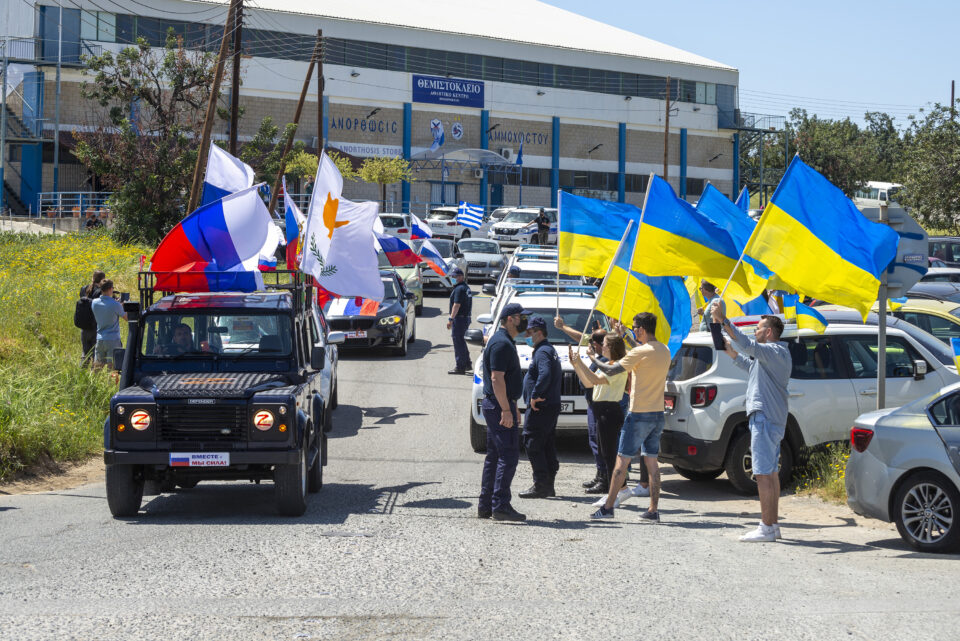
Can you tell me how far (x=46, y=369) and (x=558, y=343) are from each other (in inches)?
280

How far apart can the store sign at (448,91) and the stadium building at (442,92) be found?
0.28 ft

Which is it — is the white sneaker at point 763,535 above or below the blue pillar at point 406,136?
below

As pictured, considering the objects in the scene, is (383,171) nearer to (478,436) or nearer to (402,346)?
(402,346)

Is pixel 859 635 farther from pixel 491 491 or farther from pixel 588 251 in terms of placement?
pixel 588 251

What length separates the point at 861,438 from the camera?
898cm

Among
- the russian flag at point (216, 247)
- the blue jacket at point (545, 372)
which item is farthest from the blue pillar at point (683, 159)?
the blue jacket at point (545, 372)

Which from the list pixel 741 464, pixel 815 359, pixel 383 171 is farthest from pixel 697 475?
pixel 383 171

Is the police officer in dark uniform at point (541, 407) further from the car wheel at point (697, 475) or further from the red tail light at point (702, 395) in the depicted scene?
the car wheel at point (697, 475)

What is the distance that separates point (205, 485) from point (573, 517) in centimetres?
434

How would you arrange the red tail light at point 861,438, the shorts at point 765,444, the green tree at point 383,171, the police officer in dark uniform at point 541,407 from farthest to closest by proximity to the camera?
the green tree at point 383,171 < the police officer in dark uniform at point 541,407 < the red tail light at point 861,438 < the shorts at point 765,444

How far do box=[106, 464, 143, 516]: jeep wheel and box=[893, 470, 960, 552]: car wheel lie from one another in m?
6.44

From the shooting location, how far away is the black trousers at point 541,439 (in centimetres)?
1062

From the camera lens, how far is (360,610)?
6562mm

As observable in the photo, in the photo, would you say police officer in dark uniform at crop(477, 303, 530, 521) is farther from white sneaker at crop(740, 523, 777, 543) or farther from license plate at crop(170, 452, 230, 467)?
license plate at crop(170, 452, 230, 467)
